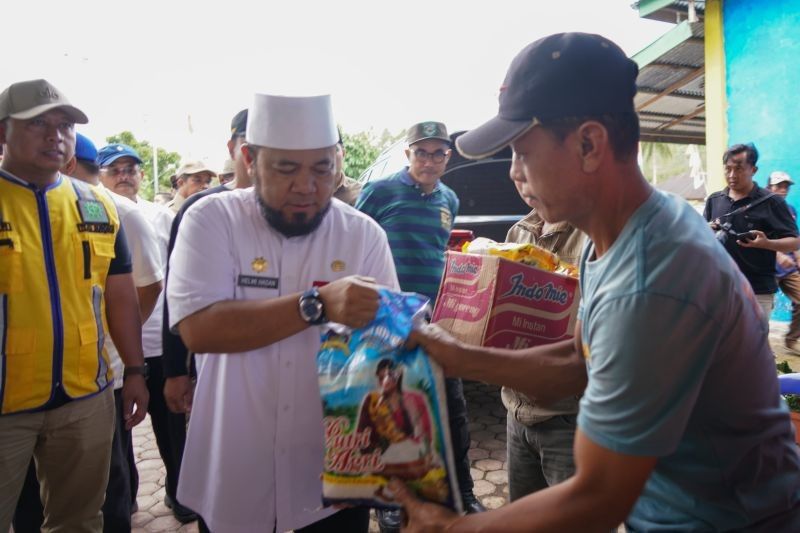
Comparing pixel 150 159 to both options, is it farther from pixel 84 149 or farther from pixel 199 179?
pixel 84 149

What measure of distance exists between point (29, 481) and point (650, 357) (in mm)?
2815

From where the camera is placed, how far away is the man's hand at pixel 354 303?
4.88ft

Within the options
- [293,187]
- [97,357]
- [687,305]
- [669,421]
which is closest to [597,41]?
[687,305]

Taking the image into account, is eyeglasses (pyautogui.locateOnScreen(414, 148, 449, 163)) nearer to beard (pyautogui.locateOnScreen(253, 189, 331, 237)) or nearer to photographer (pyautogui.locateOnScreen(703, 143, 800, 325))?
beard (pyautogui.locateOnScreen(253, 189, 331, 237))

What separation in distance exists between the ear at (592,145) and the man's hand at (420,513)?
2.76ft

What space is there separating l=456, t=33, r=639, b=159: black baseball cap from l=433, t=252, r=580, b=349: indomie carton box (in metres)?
0.75

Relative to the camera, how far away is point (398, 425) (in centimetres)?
136

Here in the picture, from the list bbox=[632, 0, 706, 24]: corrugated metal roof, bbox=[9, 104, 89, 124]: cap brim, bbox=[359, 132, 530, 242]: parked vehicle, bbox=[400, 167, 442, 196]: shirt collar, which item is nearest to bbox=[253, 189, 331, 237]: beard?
bbox=[9, 104, 89, 124]: cap brim

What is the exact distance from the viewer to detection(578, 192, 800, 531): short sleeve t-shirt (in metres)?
0.99

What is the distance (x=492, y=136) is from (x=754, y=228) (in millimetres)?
4592

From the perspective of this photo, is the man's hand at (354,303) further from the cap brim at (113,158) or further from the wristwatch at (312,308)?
the cap brim at (113,158)

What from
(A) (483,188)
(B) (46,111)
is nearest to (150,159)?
(A) (483,188)

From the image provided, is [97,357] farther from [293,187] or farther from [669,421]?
[669,421]

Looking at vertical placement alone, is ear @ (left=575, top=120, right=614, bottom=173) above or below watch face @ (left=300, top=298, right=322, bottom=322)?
above
